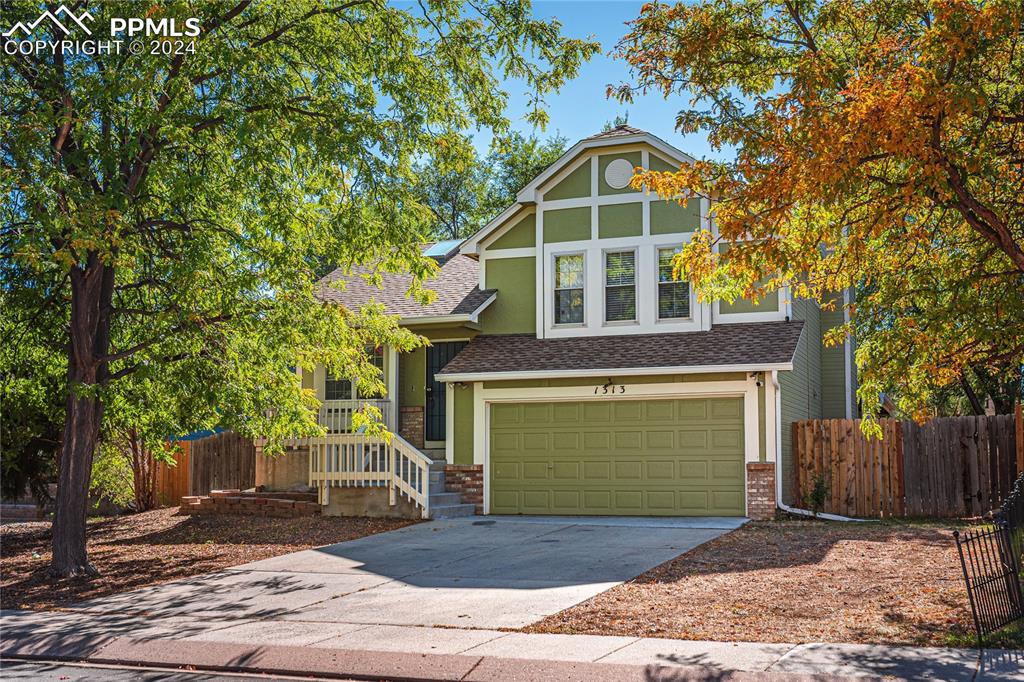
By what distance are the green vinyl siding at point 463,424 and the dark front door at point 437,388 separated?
962mm

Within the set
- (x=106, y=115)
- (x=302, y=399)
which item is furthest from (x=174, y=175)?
(x=302, y=399)

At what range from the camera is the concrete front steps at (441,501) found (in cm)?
1883

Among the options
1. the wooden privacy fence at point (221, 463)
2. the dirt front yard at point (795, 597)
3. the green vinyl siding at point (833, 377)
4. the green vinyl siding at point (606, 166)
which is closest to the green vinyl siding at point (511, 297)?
the green vinyl siding at point (606, 166)

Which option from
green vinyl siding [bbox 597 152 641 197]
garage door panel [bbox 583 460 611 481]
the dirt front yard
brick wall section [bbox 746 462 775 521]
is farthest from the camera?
green vinyl siding [bbox 597 152 641 197]

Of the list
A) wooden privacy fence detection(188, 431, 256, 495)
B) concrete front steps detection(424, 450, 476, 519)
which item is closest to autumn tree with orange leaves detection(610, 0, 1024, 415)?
concrete front steps detection(424, 450, 476, 519)

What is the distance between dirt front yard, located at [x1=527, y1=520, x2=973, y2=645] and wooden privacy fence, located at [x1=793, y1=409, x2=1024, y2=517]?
4.13 meters

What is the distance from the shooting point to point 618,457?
1891 cm

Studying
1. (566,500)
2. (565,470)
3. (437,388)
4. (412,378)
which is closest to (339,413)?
(412,378)

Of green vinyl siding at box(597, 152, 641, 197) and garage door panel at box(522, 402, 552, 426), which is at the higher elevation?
green vinyl siding at box(597, 152, 641, 197)

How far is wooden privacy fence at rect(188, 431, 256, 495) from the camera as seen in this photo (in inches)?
909

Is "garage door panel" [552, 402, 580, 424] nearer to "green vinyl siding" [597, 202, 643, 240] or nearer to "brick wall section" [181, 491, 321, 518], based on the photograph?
"green vinyl siding" [597, 202, 643, 240]

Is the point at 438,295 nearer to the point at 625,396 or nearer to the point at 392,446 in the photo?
the point at 392,446

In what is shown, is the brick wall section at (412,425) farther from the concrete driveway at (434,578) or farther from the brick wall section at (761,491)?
the brick wall section at (761,491)

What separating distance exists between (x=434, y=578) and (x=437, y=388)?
8.90 metres
